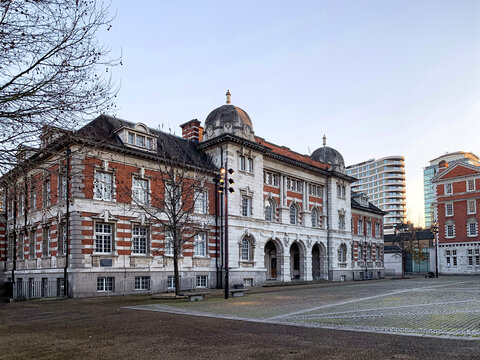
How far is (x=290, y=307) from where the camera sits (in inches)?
664

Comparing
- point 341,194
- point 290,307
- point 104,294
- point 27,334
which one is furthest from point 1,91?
point 341,194

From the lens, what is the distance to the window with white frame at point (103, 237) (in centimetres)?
2677

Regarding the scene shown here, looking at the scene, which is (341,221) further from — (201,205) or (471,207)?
(471,207)

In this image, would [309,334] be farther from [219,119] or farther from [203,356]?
[219,119]

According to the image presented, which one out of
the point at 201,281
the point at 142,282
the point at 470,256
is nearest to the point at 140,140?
the point at 142,282

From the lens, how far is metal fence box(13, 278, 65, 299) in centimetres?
2662

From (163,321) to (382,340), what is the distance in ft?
22.7

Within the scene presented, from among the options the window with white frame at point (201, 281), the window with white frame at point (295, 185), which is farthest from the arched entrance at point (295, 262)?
the window with white frame at point (201, 281)

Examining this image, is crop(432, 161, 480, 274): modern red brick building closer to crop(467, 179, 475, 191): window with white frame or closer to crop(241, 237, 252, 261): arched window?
crop(467, 179, 475, 191): window with white frame

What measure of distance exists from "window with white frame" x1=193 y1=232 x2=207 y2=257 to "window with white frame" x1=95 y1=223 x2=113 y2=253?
706 cm

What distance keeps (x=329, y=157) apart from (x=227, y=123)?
1770 cm

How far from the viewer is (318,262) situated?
46.3 m

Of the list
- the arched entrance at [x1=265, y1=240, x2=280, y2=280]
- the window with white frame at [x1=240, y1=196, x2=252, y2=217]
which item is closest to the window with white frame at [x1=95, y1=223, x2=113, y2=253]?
the window with white frame at [x1=240, y1=196, x2=252, y2=217]

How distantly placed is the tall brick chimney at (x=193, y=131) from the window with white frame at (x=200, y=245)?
31.7 feet
